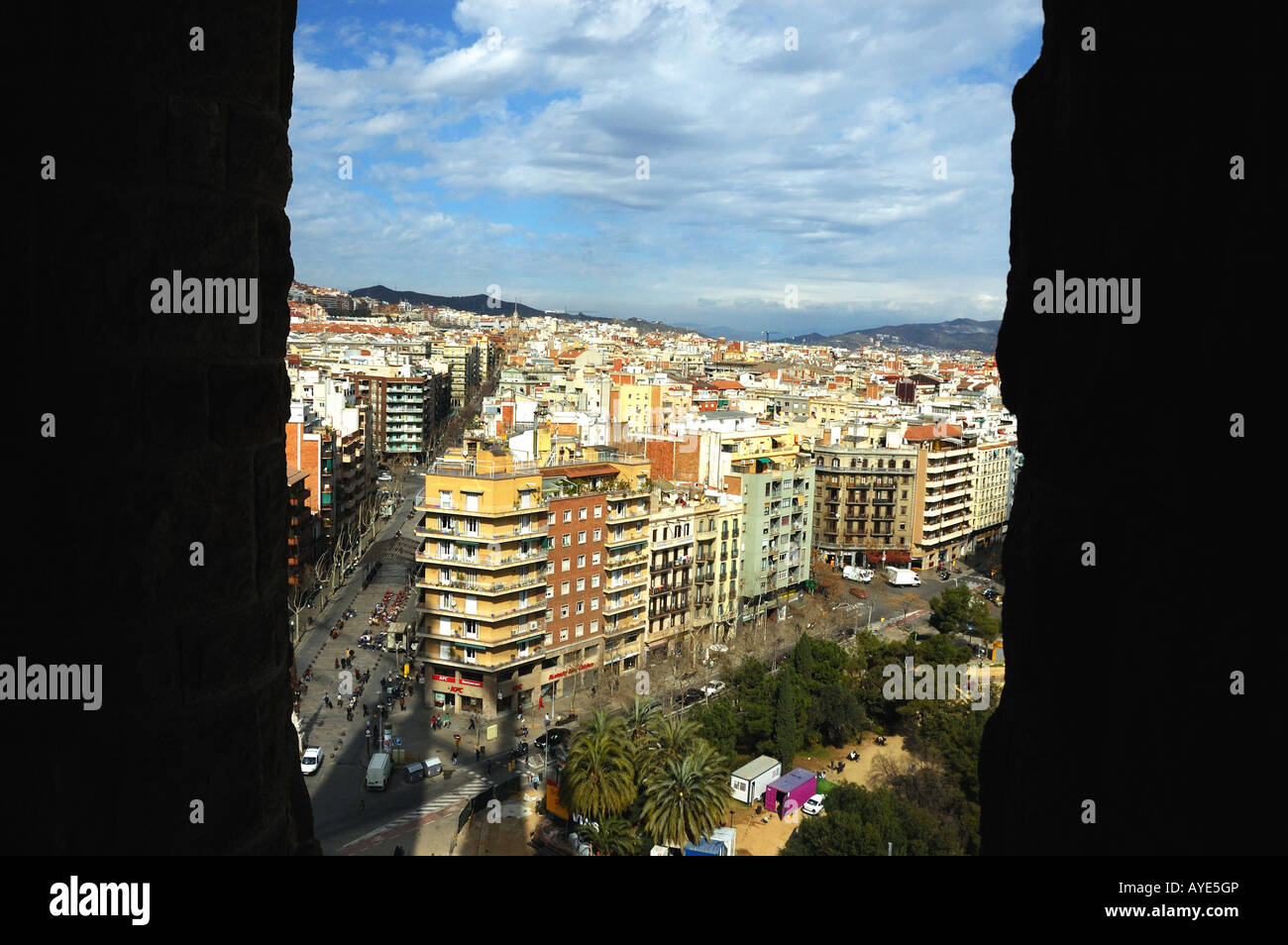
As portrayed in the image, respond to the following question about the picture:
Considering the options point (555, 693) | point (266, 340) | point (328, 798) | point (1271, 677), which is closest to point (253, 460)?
point (266, 340)

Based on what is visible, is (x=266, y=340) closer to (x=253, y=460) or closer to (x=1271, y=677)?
(x=253, y=460)

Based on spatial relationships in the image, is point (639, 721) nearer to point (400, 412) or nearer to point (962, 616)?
point (962, 616)

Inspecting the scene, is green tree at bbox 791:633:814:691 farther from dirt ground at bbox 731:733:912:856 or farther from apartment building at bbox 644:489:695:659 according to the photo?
apartment building at bbox 644:489:695:659

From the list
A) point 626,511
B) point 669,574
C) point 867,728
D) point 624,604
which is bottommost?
point 867,728

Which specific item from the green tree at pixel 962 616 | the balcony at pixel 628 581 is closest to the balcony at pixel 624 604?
the balcony at pixel 628 581

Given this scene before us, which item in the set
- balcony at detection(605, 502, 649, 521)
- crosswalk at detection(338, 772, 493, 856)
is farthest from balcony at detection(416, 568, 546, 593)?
crosswalk at detection(338, 772, 493, 856)

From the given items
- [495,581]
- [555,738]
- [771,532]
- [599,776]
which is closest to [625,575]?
[495,581]
